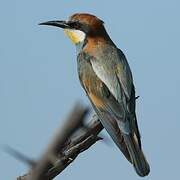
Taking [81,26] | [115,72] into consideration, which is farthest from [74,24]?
[115,72]

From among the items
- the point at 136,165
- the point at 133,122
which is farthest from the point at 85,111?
the point at 133,122

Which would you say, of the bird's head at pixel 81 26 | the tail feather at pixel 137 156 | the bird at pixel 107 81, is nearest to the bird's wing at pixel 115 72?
the bird at pixel 107 81

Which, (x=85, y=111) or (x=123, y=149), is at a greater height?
(x=85, y=111)

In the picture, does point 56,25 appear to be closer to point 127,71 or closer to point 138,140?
point 127,71

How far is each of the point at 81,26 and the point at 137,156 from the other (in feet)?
5.95

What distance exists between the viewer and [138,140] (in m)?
2.76

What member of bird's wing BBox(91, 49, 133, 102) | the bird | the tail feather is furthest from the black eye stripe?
the tail feather

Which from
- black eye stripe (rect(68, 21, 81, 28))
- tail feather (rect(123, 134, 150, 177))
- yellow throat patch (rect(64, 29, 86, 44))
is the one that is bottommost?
tail feather (rect(123, 134, 150, 177))

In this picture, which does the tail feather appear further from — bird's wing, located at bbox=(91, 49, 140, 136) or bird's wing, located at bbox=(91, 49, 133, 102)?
bird's wing, located at bbox=(91, 49, 133, 102)

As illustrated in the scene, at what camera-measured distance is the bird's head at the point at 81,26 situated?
408cm

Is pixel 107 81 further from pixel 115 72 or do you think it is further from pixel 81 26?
pixel 81 26

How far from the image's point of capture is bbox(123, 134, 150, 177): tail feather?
218cm

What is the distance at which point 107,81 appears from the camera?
141 inches

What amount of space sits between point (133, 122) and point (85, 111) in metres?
2.61
